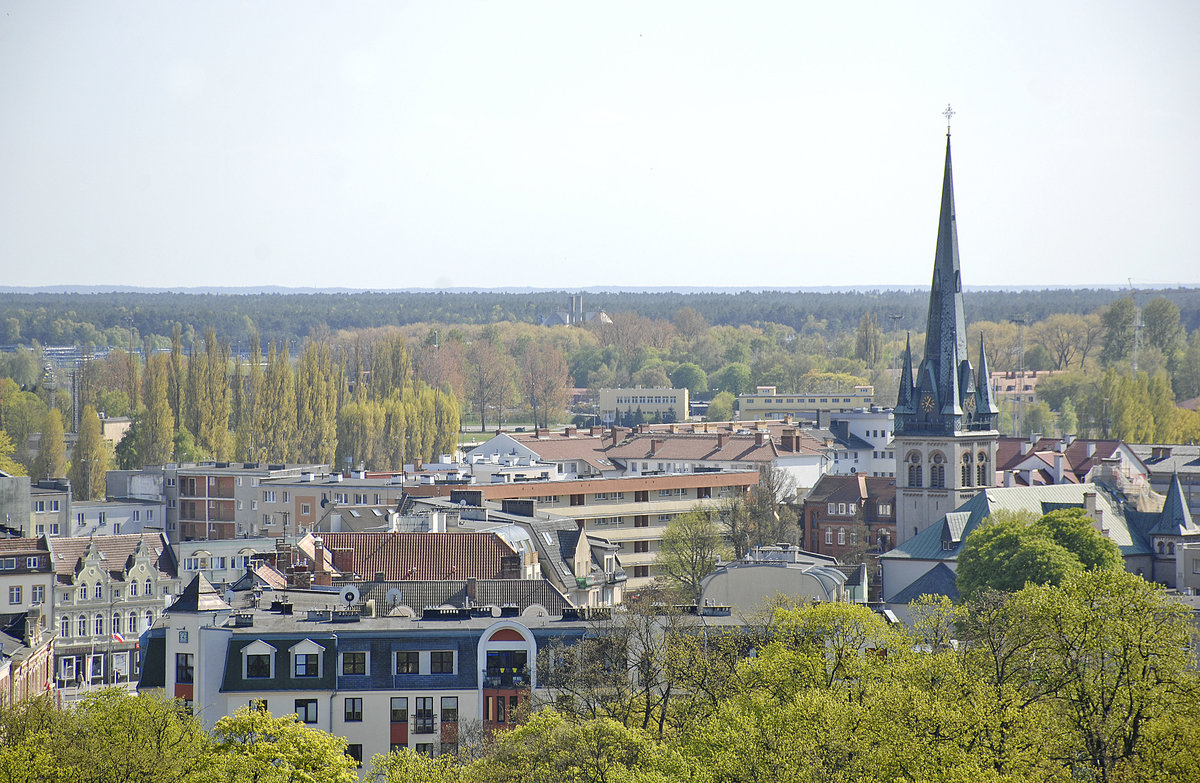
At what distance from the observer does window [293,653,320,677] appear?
50219mm

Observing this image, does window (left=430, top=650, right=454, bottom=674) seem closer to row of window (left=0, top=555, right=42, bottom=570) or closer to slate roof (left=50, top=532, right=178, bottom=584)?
row of window (left=0, top=555, right=42, bottom=570)

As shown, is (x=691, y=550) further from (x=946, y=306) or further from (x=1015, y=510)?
(x=946, y=306)

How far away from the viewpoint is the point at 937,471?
312 feet

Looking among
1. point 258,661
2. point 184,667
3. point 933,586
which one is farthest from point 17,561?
point 933,586

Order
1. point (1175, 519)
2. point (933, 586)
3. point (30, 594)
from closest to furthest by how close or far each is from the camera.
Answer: point (30, 594)
point (933, 586)
point (1175, 519)

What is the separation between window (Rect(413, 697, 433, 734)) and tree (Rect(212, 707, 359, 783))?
915cm

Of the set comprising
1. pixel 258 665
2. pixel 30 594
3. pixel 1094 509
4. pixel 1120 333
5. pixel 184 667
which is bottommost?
pixel 30 594

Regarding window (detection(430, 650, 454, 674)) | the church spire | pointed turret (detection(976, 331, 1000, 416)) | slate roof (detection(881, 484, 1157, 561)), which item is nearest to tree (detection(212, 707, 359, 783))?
window (detection(430, 650, 454, 674))

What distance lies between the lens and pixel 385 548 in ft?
224

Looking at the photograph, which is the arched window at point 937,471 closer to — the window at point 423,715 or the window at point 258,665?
the window at point 423,715

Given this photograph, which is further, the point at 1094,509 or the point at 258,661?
the point at 1094,509

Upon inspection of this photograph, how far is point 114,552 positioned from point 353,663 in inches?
1348

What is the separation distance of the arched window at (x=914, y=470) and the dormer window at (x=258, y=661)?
168ft

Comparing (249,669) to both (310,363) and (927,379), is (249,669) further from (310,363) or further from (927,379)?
(310,363)
